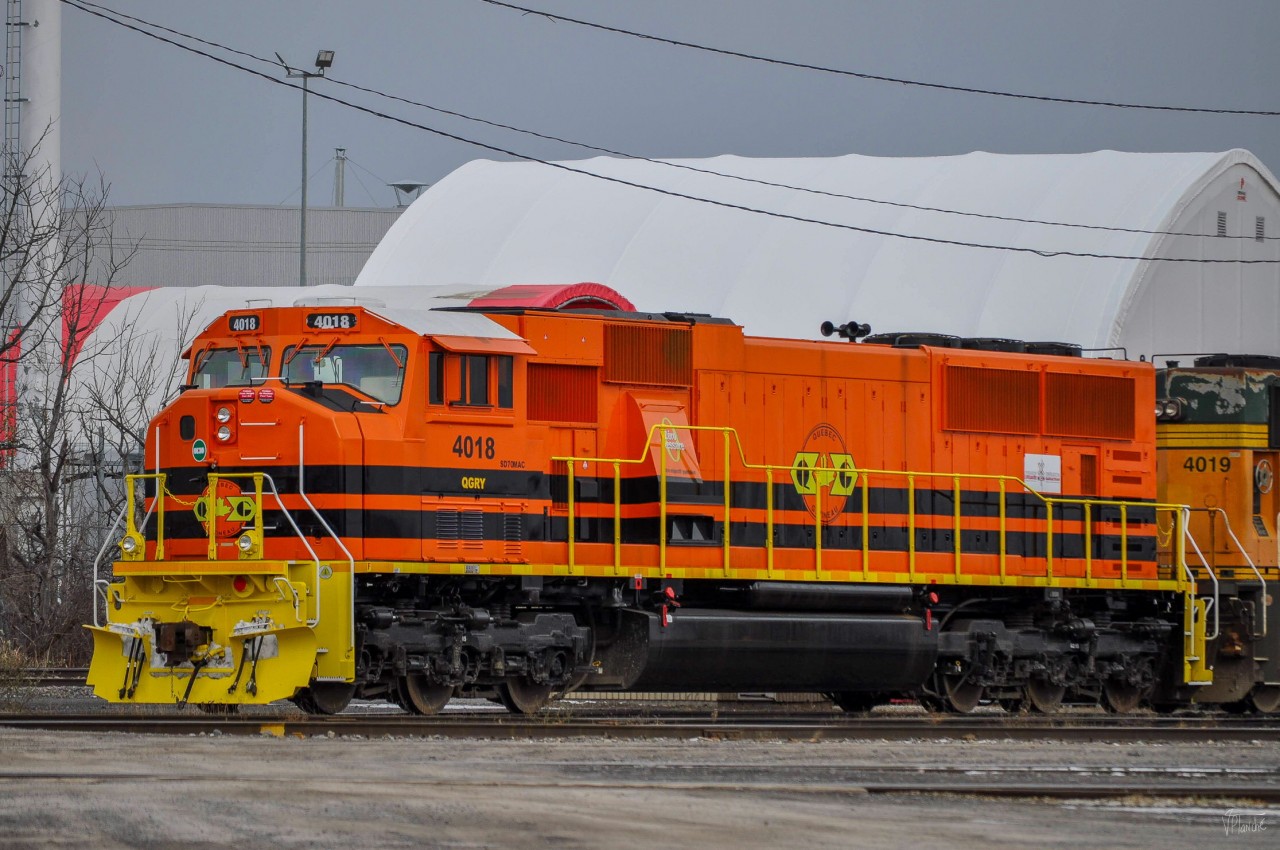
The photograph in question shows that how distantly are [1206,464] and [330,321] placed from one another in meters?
10.8

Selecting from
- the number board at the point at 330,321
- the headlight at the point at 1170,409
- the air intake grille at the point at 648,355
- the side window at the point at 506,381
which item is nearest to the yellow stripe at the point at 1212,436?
the headlight at the point at 1170,409

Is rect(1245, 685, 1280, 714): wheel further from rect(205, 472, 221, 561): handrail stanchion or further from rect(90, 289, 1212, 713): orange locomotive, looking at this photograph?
rect(205, 472, 221, 561): handrail stanchion

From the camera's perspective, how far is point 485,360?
15773mm

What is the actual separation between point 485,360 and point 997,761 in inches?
224

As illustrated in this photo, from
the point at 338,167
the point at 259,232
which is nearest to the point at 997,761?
the point at 259,232

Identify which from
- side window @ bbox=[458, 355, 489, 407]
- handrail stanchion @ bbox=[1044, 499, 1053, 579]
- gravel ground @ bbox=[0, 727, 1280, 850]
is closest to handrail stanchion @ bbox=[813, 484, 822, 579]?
handrail stanchion @ bbox=[1044, 499, 1053, 579]

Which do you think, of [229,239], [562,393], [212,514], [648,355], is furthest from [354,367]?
[229,239]

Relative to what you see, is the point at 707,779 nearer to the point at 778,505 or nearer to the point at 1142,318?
the point at 778,505

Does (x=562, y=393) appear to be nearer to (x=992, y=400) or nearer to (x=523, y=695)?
(x=523, y=695)

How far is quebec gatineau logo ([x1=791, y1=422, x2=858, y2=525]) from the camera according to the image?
702 inches

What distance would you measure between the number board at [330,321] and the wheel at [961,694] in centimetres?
736

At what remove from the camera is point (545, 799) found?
9.77 metres

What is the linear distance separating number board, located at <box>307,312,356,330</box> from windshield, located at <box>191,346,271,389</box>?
49 cm

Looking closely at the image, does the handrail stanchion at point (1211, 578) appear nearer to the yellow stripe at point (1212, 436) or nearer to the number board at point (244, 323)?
the yellow stripe at point (1212, 436)
